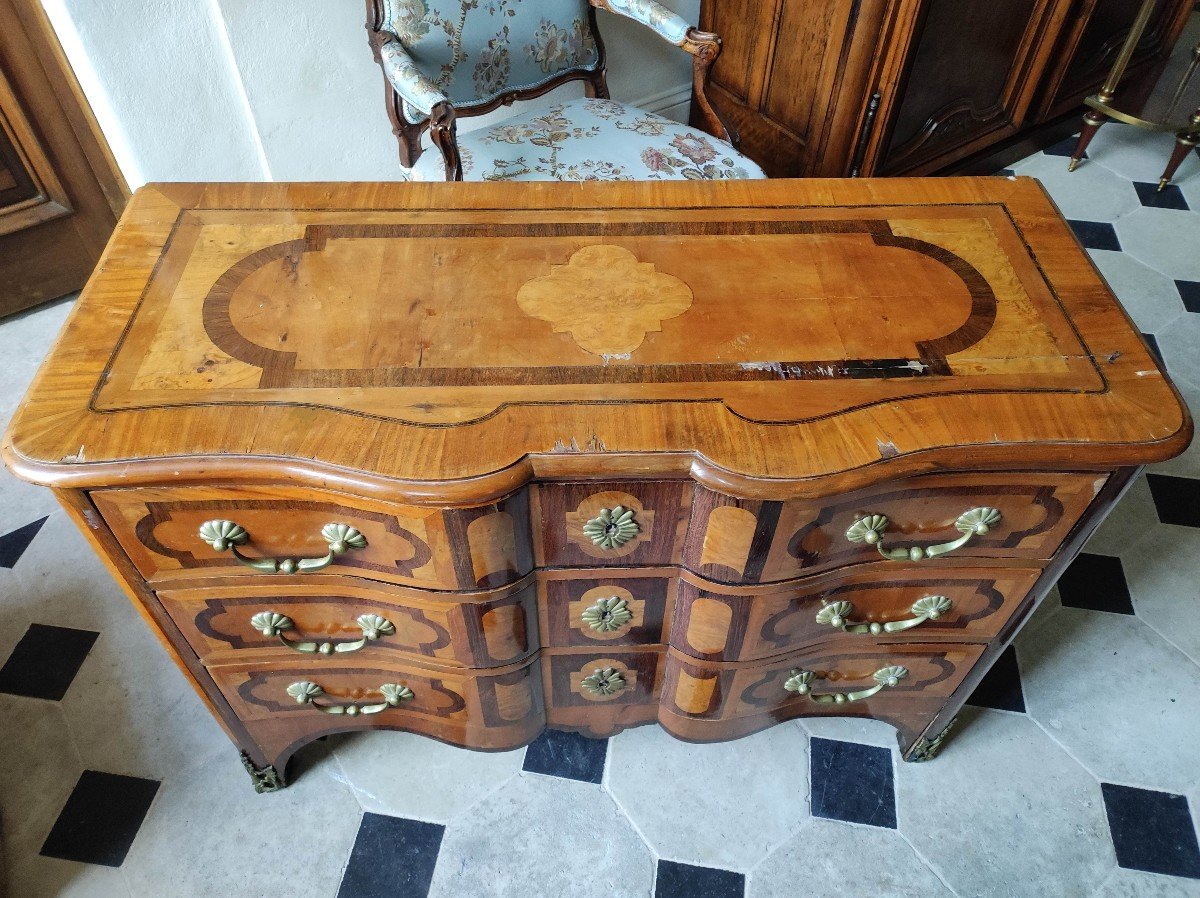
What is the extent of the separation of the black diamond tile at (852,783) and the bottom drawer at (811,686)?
5.7 inches

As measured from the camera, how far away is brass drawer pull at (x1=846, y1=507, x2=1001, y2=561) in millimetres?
961

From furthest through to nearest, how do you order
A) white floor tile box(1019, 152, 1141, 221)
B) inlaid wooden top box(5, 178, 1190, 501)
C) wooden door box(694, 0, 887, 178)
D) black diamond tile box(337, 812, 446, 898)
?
white floor tile box(1019, 152, 1141, 221)
wooden door box(694, 0, 887, 178)
black diamond tile box(337, 812, 446, 898)
inlaid wooden top box(5, 178, 1190, 501)

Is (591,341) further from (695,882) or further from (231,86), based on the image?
(231,86)

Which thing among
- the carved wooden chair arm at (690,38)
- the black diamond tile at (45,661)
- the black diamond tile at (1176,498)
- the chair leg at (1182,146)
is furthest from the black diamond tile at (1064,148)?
the black diamond tile at (45,661)

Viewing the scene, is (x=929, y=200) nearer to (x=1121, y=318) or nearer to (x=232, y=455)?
(x=1121, y=318)

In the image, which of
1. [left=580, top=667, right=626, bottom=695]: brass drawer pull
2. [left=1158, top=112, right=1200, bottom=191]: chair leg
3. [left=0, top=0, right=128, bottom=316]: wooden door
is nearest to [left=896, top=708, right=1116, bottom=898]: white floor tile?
[left=580, top=667, right=626, bottom=695]: brass drawer pull

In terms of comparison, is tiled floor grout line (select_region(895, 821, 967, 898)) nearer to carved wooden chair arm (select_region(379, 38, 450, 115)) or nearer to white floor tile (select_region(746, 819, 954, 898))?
white floor tile (select_region(746, 819, 954, 898))

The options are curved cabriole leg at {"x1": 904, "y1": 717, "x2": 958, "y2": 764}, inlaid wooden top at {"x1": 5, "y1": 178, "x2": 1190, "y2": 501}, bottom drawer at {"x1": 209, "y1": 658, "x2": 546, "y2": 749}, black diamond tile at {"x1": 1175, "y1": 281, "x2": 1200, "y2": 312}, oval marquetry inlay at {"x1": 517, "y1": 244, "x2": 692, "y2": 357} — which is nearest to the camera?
inlaid wooden top at {"x1": 5, "y1": 178, "x2": 1190, "y2": 501}

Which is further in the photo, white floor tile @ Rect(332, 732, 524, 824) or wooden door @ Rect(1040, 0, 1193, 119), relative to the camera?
wooden door @ Rect(1040, 0, 1193, 119)

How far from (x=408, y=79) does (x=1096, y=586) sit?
5.56 feet

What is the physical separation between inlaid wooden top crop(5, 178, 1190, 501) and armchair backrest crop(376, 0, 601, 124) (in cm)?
66

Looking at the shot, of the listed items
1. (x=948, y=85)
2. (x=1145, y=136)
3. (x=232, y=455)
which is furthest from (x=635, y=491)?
(x=1145, y=136)

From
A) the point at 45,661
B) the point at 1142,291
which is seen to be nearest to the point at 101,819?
the point at 45,661

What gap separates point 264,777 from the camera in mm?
1359
